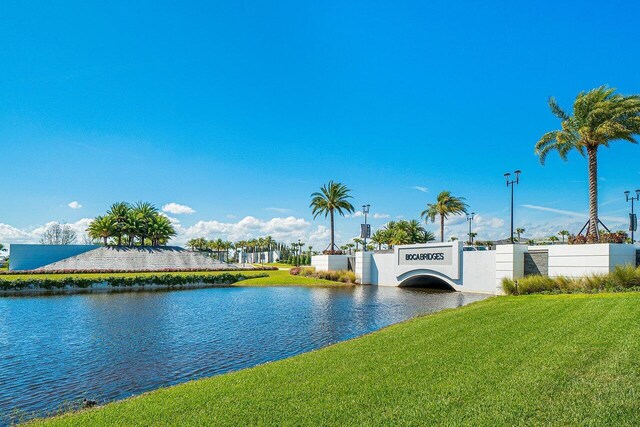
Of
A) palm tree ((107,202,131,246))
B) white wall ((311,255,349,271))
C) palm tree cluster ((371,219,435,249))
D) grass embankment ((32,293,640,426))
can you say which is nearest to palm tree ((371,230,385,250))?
palm tree cluster ((371,219,435,249))

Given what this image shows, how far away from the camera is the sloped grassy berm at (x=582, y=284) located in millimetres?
18719

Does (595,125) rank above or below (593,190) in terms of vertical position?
above

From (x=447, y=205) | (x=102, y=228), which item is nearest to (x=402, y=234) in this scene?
(x=447, y=205)

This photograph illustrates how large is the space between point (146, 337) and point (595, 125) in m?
26.5

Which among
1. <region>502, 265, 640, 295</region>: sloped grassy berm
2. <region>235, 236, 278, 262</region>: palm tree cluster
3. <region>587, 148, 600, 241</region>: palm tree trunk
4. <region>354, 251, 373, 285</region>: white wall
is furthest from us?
<region>235, 236, 278, 262</region>: palm tree cluster

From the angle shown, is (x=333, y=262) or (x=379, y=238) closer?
(x=333, y=262)

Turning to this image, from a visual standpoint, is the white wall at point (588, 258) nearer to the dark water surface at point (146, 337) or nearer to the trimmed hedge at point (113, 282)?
the dark water surface at point (146, 337)

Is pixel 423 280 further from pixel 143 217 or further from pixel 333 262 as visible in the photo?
pixel 143 217

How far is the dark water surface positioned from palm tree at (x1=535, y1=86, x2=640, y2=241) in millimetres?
12400

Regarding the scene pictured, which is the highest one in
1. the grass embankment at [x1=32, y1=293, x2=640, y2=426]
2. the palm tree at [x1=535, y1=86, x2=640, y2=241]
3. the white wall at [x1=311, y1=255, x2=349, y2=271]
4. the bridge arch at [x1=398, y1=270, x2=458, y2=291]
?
the palm tree at [x1=535, y1=86, x2=640, y2=241]

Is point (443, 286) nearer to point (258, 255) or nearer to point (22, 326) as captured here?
point (22, 326)

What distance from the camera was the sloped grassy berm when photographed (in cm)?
1872

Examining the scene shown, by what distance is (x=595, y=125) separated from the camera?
22.8m

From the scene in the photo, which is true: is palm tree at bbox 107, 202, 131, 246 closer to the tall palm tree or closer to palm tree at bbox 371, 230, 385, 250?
the tall palm tree
